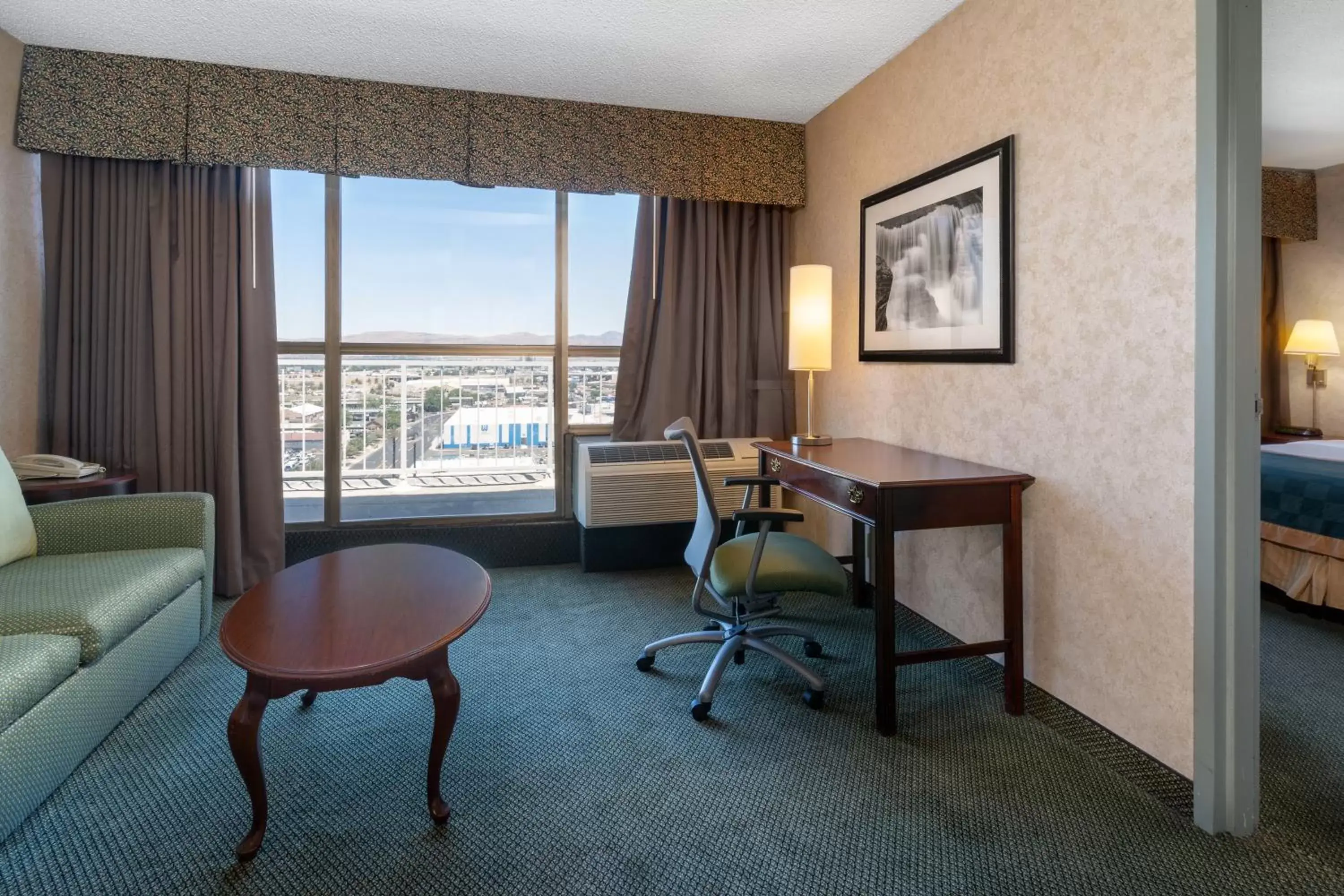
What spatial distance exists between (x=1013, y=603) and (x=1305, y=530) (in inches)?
73.0

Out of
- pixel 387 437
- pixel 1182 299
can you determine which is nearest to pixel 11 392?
pixel 387 437

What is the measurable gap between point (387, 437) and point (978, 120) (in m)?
3.09

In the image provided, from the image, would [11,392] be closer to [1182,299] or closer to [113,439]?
[113,439]

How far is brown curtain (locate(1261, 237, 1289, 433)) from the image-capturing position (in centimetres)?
454

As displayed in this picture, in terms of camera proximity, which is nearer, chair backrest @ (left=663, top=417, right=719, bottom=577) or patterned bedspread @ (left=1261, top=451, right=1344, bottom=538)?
chair backrest @ (left=663, top=417, right=719, bottom=577)

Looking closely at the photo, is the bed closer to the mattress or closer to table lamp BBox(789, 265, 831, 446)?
the mattress

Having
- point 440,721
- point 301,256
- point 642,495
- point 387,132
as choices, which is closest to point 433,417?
point 301,256

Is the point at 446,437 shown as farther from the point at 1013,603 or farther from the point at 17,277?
the point at 1013,603

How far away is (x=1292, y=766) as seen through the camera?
72.0 inches

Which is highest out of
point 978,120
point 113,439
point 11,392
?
point 978,120

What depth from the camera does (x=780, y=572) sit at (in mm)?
2182

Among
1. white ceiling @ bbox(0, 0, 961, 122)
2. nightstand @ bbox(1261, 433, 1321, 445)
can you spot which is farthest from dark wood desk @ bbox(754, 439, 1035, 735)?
nightstand @ bbox(1261, 433, 1321, 445)

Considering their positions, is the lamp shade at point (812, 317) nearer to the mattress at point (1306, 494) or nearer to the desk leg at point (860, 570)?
the desk leg at point (860, 570)

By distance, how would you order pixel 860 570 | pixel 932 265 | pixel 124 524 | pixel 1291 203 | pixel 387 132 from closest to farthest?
pixel 124 524
pixel 932 265
pixel 860 570
pixel 387 132
pixel 1291 203
